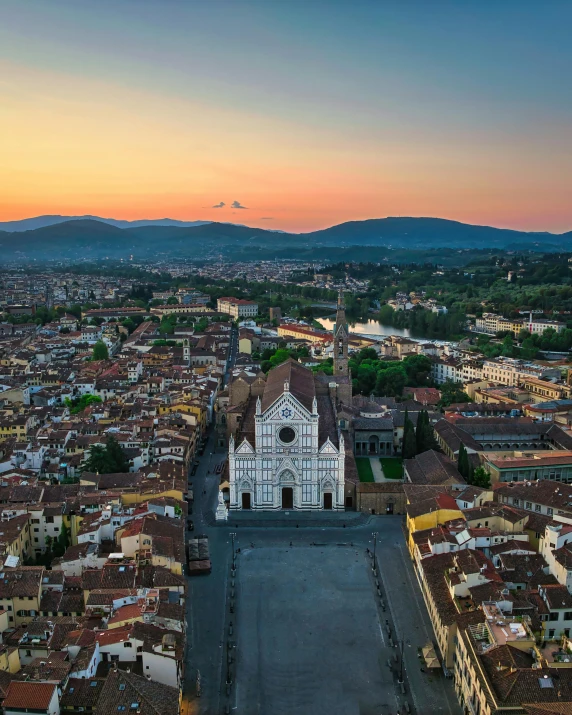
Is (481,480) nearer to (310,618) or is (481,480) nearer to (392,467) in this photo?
(392,467)

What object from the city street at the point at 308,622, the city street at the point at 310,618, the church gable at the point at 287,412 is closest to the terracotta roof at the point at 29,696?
the city street at the point at 308,622

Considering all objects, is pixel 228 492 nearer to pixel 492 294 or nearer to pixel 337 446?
pixel 337 446

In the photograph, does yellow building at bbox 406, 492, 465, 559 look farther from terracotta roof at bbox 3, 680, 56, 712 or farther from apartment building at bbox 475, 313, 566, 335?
apartment building at bbox 475, 313, 566, 335

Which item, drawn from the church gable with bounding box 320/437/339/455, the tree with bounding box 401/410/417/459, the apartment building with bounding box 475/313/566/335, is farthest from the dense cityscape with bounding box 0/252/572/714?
the apartment building with bounding box 475/313/566/335

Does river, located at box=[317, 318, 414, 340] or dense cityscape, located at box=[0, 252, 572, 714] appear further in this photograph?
river, located at box=[317, 318, 414, 340]

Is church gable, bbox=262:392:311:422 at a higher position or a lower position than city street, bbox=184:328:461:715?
higher

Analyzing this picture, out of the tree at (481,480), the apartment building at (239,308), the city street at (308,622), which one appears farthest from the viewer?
the apartment building at (239,308)

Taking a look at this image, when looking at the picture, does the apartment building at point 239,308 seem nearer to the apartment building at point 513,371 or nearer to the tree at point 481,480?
the apartment building at point 513,371
